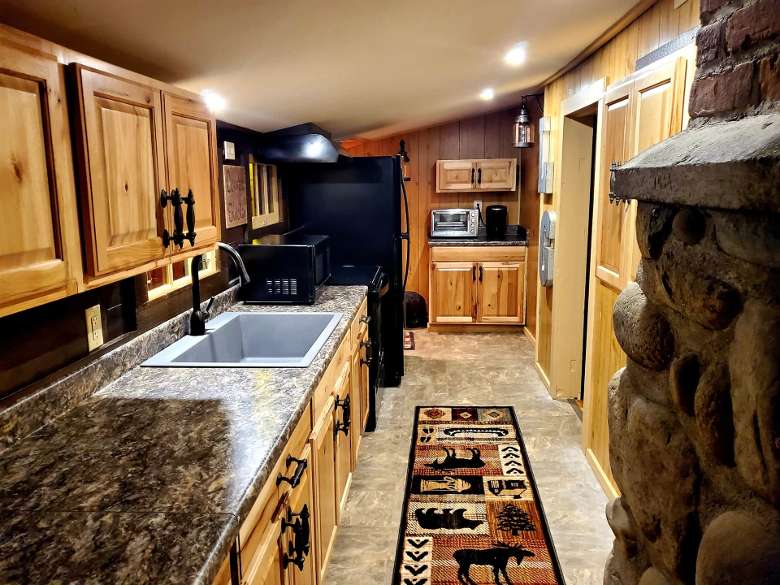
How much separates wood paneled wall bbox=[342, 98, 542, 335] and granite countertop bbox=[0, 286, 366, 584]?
15.1 feet

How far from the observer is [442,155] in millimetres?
6355

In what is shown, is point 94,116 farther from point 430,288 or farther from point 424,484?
point 430,288

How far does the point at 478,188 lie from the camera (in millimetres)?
6141

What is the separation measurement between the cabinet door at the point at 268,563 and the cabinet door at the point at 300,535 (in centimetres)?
5

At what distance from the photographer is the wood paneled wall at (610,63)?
85.7 inches

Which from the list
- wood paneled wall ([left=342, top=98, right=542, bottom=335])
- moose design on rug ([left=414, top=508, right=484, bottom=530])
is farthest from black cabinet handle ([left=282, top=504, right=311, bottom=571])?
wood paneled wall ([left=342, top=98, right=542, bottom=335])

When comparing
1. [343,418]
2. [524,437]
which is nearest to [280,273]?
[343,418]

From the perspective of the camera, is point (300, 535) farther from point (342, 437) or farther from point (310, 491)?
point (342, 437)

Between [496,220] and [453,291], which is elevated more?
[496,220]

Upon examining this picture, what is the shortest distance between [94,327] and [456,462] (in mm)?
2106

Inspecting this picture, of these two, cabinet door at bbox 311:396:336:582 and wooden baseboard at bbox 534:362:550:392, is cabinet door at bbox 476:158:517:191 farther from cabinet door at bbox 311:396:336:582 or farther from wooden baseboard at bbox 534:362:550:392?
cabinet door at bbox 311:396:336:582

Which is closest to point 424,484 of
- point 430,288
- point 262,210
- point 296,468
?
point 296,468

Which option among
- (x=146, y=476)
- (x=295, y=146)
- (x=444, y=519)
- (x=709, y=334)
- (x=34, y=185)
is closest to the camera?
(x=709, y=334)

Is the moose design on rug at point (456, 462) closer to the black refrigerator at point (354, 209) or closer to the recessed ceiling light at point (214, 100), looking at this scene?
the black refrigerator at point (354, 209)
